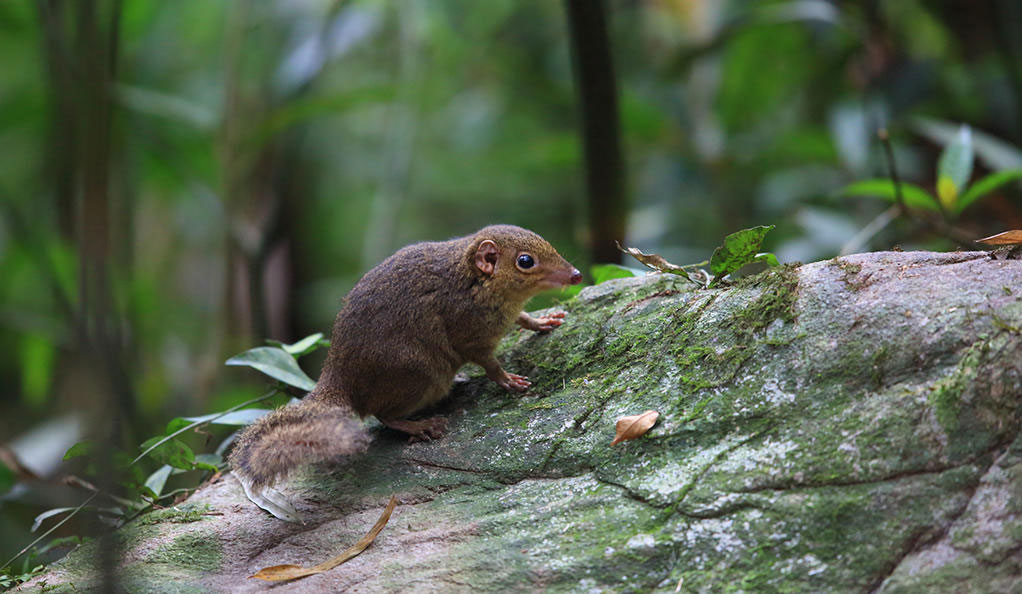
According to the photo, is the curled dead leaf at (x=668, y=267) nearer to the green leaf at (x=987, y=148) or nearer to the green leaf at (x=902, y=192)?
the green leaf at (x=902, y=192)

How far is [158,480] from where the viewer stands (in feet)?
12.1

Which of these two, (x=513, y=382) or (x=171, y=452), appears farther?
(x=171, y=452)

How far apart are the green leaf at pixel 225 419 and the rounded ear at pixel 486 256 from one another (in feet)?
3.64

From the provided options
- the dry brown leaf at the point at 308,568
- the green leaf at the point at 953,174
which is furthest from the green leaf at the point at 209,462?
the green leaf at the point at 953,174

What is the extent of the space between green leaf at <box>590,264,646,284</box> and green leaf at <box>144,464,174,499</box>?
83.0 inches

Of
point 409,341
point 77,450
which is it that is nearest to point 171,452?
point 77,450

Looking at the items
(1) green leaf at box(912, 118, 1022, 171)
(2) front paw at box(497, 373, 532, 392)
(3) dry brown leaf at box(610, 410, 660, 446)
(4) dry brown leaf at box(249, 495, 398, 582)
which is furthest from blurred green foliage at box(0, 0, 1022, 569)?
(4) dry brown leaf at box(249, 495, 398, 582)

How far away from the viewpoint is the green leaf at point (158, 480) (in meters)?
3.58

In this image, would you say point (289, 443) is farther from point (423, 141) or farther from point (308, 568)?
point (423, 141)

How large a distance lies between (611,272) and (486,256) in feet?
2.06

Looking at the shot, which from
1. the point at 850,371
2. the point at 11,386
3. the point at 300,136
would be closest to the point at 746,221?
the point at 300,136

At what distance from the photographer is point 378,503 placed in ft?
10.1

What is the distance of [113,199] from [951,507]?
17.9 ft

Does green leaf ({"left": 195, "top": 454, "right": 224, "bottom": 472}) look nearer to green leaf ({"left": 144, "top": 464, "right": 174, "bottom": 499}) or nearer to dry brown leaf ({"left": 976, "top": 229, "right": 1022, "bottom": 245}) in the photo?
green leaf ({"left": 144, "top": 464, "right": 174, "bottom": 499})
